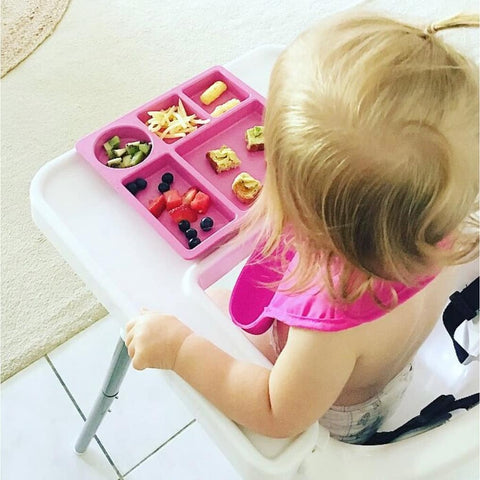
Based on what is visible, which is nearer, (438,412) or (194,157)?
(438,412)

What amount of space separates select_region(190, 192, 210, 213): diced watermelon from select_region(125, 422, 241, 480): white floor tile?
526mm

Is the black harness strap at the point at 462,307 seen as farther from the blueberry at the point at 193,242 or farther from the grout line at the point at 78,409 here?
the grout line at the point at 78,409

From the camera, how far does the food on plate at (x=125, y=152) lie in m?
0.67

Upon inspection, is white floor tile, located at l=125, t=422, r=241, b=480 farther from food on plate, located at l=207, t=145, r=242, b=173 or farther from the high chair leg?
food on plate, located at l=207, t=145, r=242, b=173

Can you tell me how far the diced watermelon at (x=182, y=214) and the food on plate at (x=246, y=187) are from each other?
51 millimetres

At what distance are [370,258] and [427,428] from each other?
188mm

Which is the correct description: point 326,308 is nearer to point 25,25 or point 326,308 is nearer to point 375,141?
point 375,141

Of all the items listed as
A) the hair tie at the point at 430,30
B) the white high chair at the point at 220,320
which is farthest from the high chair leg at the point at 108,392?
the hair tie at the point at 430,30

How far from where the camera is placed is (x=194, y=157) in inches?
27.7

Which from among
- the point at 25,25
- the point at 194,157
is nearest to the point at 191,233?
the point at 194,157

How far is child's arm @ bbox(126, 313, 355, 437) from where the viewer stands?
50 cm

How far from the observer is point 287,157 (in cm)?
45

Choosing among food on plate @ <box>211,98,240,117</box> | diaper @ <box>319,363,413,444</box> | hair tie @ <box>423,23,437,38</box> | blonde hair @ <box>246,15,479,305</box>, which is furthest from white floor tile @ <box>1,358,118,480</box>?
hair tie @ <box>423,23,437,38</box>

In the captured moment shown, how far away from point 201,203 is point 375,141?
0.91 ft
